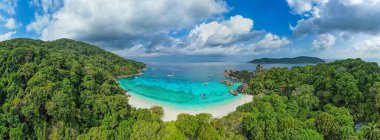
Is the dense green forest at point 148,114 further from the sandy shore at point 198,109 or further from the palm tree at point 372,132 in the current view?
the sandy shore at point 198,109

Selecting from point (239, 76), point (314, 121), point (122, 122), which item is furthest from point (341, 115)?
point (239, 76)

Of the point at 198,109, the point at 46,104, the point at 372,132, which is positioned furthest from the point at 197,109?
the point at 372,132

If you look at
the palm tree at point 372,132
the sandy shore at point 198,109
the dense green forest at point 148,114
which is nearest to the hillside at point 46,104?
the dense green forest at point 148,114

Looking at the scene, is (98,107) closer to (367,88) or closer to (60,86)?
(60,86)

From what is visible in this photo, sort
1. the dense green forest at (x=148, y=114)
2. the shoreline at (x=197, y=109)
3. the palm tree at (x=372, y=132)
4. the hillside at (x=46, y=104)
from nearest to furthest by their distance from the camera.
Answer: the palm tree at (x=372, y=132) < the dense green forest at (x=148, y=114) < the hillside at (x=46, y=104) < the shoreline at (x=197, y=109)

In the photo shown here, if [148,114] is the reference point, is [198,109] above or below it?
below

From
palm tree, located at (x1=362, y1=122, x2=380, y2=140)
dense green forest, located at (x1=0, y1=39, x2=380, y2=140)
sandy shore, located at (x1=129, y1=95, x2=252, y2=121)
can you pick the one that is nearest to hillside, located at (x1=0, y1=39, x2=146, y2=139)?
dense green forest, located at (x1=0, y1=39, x2=380, y2=140)

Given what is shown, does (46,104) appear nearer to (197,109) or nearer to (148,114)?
(148,114)

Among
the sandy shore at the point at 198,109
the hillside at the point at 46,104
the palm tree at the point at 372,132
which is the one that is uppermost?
the hillside at the point at 46,104
